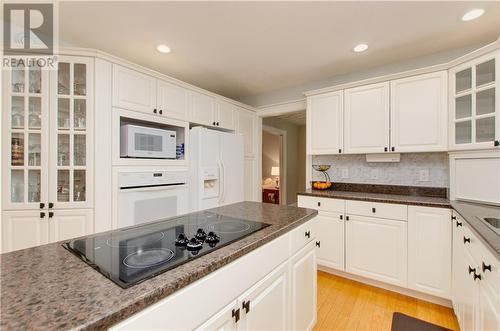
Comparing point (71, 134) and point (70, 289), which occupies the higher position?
point (71, 134)

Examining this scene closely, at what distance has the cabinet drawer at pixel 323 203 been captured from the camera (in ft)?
8.31

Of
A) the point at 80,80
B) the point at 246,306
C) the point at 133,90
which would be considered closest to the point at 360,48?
the point at 133,90

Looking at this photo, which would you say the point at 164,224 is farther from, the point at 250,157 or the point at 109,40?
the point at 250,157

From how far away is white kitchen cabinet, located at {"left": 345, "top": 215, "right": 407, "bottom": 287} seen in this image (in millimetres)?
2201

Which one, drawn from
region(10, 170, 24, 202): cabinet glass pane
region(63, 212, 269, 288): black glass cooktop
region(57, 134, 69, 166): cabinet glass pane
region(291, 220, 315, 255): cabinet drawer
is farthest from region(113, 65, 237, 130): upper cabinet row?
region(291, 220, 315, 255): cabinet drawer

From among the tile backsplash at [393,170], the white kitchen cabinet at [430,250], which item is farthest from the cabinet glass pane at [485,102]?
the white kitchen cabinet at [430,250]

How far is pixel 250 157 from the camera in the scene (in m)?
3.76

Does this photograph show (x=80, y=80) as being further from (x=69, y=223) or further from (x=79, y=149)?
(x=69, y=223)

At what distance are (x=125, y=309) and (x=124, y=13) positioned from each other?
2155mm

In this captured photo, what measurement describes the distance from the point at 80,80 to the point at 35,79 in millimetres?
344

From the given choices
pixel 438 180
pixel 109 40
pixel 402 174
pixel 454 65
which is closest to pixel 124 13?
pixel 109 40

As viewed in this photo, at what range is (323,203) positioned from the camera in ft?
8.67

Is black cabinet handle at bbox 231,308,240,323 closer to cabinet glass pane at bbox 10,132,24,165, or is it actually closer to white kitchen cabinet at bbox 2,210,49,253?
white kitchen cabinet at bbox 2,210,49,253

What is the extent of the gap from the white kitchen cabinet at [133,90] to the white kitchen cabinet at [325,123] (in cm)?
194
